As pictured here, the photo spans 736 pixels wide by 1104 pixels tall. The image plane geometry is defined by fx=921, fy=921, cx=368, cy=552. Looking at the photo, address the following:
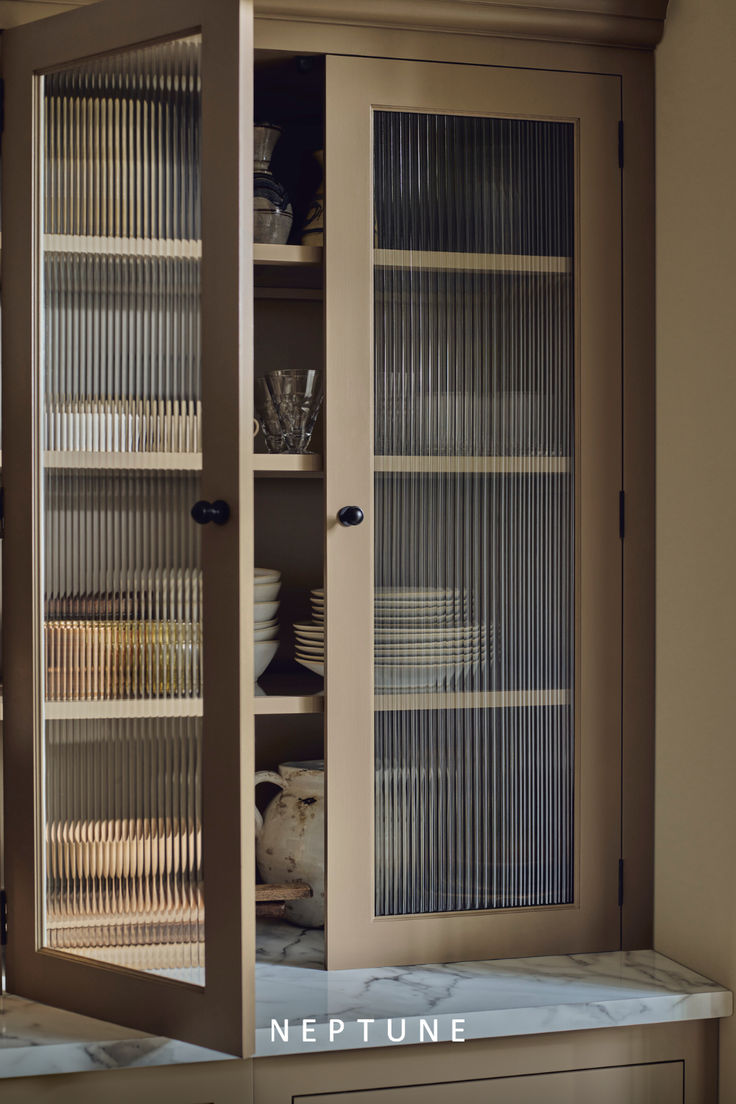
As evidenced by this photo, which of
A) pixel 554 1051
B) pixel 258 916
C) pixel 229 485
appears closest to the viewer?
pixel 229 485

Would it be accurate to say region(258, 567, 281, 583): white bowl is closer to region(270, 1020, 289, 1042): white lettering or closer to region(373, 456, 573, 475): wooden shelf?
region(373, 456, 573, 475): wooden shelf

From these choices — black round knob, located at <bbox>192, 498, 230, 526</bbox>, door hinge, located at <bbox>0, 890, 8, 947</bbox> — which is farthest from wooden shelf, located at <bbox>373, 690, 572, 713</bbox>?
door hinge, located at <bbox>0, 890, 8, 947</bbox>

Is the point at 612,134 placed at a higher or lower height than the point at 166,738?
higher

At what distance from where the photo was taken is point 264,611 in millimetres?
1670

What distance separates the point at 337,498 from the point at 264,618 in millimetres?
273

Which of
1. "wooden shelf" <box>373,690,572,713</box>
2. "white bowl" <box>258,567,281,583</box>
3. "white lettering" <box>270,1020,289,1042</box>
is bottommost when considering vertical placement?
"white lettering" <box>270,1020,289,1042</box>

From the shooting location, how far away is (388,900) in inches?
62.7

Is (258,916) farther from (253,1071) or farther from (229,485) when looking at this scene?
(229,485)

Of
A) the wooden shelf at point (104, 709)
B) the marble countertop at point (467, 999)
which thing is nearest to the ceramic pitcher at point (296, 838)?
the marble countertop at point (467, 999)

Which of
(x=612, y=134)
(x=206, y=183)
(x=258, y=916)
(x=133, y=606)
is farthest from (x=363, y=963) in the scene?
(x=612, y=134)

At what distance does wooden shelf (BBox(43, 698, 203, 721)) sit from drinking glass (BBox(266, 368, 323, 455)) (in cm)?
A: 51

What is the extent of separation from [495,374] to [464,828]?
799mm

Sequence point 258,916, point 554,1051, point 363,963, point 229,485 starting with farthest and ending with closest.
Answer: point 258,916 < point 363,963 < point 554,1051 < point 229,485

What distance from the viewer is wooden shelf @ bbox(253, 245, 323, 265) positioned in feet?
5.15
